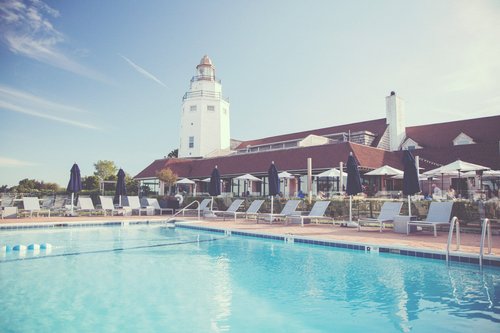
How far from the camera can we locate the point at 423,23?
12.7 metres

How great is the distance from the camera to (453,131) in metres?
24.0

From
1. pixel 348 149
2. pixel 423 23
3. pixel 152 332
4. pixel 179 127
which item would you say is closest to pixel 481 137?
pixel 348 149

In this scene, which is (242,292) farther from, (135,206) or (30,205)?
(135,206)

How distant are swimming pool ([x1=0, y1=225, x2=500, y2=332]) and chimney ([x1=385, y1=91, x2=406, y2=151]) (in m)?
19.4

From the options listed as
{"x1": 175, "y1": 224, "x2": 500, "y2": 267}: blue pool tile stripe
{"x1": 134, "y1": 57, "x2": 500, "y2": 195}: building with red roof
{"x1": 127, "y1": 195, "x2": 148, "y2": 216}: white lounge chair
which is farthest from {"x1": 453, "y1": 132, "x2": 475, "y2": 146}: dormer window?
{"x1": 127, "y1": 195, "x2": 148, "y2": 216}: white lounge chair

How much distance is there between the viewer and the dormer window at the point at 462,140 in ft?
73.6

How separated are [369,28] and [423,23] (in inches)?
76.0

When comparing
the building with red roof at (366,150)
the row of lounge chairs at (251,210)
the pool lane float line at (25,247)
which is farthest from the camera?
the building with red roof at (366,150)

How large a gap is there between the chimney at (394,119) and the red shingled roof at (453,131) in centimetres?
111

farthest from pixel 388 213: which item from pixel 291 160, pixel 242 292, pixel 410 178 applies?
pixel 291 160

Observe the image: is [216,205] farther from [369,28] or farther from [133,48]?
[369,28]

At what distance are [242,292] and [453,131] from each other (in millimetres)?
24117

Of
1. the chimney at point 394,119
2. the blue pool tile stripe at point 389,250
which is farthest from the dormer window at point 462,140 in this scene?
the blue pool tile stripe at point 389,250

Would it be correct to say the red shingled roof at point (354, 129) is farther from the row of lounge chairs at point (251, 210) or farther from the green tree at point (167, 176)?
the row of lounge chairs at point (251, 210)
